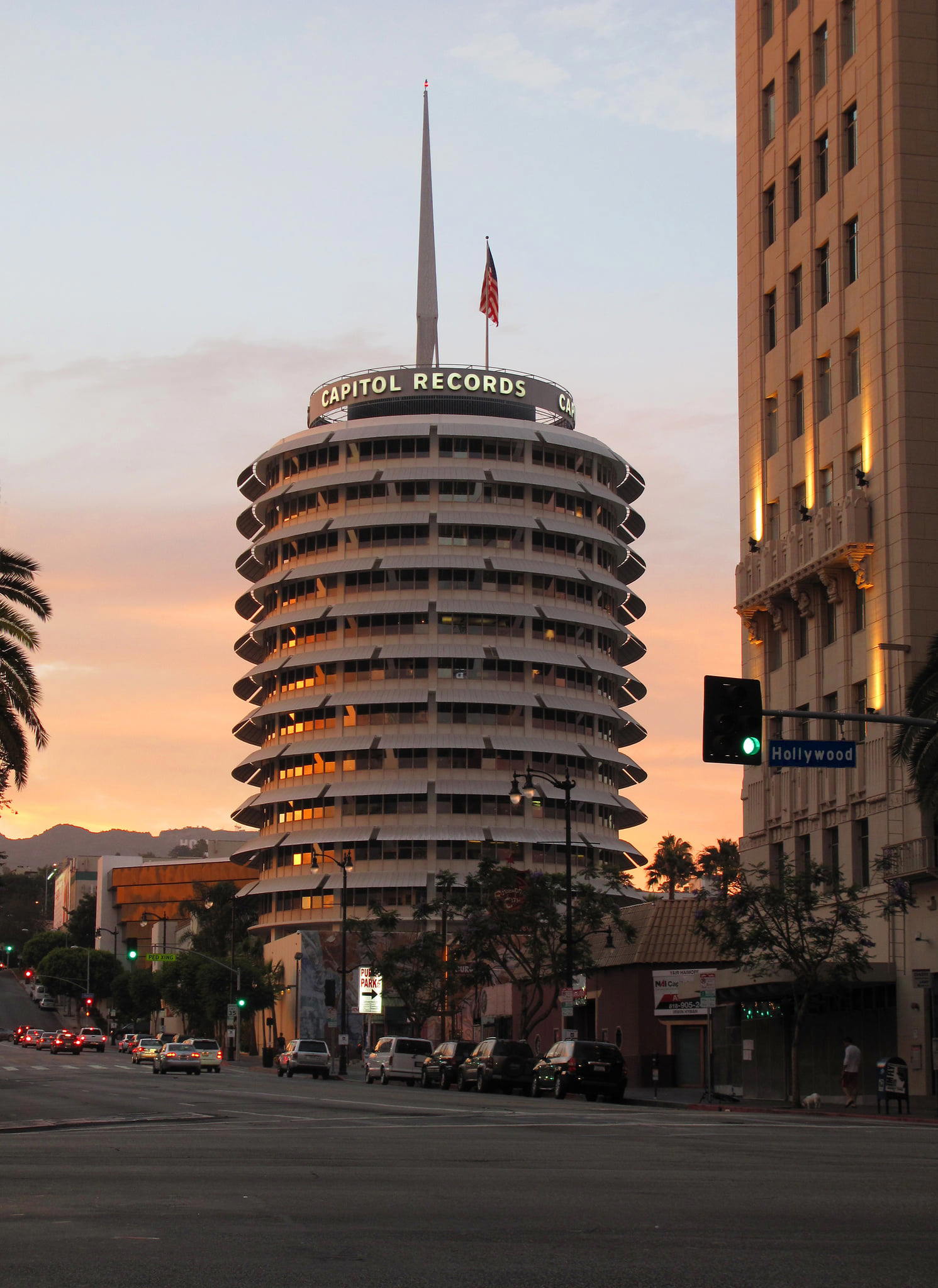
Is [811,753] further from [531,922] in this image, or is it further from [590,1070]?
[531,922]

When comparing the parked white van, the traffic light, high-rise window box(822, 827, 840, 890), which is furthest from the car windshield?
the traffic light

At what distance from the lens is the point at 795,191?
195 ft

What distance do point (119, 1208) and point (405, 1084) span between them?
2142 inches

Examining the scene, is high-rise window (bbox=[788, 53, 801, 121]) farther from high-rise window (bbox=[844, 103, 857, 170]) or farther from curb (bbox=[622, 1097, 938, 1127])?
curb (bbox=[622, 1097, 938, 1127])

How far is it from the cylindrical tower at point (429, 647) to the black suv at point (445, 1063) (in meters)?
50.2

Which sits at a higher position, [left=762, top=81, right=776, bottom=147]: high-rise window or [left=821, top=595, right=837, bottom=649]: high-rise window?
[left=762, top=81, right=776, bottom=147]: high-rise window

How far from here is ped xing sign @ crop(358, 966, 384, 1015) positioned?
97562 millimetres

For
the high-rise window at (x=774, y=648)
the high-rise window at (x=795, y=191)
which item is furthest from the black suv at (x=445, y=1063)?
the high-rise window at (x=795, y=191)

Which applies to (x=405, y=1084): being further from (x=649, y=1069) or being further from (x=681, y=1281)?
(x=681, y=1281)

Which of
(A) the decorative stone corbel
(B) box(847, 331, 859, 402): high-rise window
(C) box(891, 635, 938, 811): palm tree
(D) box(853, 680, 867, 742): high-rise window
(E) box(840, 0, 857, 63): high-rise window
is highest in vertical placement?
(E) box(840, 0, 857, 63): high-rise window

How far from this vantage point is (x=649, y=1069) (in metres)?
67.6

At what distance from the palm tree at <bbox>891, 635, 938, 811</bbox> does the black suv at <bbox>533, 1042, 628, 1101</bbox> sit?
12.6 meters

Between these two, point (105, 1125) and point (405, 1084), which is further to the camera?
Result: point (405, 1084)

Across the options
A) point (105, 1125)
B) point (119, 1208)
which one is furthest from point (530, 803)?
point (119, 1208)
